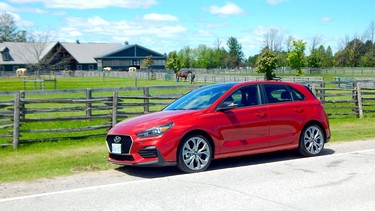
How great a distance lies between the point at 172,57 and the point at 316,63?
1131 inches

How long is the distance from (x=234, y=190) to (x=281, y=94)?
3505mm

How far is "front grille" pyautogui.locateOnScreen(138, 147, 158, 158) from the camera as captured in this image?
27.6ft

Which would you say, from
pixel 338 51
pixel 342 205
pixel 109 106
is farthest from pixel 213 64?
pixel 342 205

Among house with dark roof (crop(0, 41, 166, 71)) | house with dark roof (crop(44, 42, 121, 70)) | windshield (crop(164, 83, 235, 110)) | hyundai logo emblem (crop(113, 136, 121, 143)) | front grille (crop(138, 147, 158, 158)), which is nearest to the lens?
front grille (crop(138, 147, 158, 158))

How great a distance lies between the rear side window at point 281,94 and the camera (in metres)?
10.1

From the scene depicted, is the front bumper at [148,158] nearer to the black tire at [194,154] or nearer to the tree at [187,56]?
the black tire at [194,154]

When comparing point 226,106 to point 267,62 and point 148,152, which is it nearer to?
point 148,152

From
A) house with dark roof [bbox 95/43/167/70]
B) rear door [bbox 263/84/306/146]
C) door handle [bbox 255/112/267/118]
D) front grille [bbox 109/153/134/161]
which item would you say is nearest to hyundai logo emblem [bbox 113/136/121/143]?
front grille [bbox 109/153/134/161]

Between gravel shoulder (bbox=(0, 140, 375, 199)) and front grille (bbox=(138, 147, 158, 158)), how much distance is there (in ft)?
1.48

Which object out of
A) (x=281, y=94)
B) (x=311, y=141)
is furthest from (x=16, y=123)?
(x=311, y=141)

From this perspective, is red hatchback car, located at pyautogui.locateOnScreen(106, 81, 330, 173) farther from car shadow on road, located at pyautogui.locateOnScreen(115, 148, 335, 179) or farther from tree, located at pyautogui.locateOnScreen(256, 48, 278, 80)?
tree, located at pyautogui.locateOnScreen(256, 48, 278, 80)

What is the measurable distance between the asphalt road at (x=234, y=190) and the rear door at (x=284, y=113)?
56cm

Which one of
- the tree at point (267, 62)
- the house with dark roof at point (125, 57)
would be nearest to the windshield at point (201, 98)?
the tree at point (267, 62)

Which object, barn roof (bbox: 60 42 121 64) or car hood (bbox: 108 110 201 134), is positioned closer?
car hood (bbox: 108 110 201 134)
